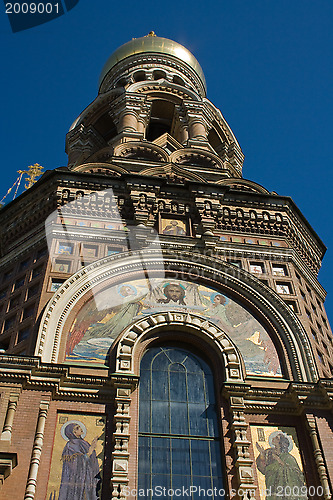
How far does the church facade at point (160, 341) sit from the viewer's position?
10.6m

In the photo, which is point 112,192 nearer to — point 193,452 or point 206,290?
point 206,290

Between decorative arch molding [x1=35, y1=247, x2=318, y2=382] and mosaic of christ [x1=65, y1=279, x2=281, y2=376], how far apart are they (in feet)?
0.78

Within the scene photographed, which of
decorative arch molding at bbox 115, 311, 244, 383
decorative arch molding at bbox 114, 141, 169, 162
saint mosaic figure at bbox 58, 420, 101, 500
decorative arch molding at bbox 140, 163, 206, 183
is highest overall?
decorative arch molding at bbox 114, 141, 169, 162

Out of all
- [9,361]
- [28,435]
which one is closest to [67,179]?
[9,361]

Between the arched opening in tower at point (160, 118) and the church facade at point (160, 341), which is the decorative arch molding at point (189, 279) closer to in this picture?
the church facade at point (160, 341)

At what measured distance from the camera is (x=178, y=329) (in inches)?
504

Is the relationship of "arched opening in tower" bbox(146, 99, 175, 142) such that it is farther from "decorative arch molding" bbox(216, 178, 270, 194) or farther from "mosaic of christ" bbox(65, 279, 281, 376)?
"mosaic of christ" bbox(65, 279, 281, 376)

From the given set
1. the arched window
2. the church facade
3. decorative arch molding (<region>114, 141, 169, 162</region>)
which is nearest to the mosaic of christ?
the church facade

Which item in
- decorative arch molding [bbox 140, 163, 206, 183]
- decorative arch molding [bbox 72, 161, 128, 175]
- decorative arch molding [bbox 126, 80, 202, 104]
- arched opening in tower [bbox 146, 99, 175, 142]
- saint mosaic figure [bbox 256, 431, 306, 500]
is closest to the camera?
saint mosaic figure [bbox 256, 431, 306, 500]

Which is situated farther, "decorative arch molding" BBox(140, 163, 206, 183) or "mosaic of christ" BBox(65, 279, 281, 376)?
"decorative arch molding" BBox(140, 163, 206, 183)

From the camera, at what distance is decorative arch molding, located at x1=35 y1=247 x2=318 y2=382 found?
1248 cm

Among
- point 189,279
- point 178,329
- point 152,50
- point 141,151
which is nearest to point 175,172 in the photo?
point 141,151

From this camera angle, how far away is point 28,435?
10.4 metres

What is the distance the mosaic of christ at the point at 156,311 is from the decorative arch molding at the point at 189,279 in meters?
0.24
